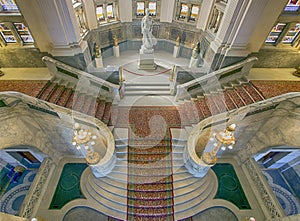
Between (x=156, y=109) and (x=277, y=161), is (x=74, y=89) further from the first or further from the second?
(x=277, y=161)

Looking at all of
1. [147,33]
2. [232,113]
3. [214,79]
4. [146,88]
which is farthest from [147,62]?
[232,113]

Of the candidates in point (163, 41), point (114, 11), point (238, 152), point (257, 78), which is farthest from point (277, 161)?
point (114, 11)

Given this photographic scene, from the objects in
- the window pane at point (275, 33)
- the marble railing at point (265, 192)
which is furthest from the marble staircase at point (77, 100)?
the window pane at point (275, 33)

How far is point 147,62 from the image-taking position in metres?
12.0

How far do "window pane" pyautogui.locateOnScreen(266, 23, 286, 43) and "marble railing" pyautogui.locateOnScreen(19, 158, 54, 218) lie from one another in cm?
1401

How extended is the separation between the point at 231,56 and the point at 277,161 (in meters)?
7.16

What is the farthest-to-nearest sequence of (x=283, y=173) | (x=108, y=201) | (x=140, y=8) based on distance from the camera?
(x=140, y=8) < (x=283, y=173) < (x=108, y=201)

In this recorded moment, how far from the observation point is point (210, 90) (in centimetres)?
972

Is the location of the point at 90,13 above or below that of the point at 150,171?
above

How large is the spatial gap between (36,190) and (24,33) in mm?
8049

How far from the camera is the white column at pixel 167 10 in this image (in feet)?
40.3

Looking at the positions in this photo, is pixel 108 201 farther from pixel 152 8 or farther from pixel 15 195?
pixel 152 8

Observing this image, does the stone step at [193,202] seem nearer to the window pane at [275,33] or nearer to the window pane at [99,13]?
the window pane at [275,33]

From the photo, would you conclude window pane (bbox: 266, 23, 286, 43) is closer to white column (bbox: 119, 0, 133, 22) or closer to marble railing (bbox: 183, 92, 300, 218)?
marble railing (bbox: 183, 92, 300, 218)
